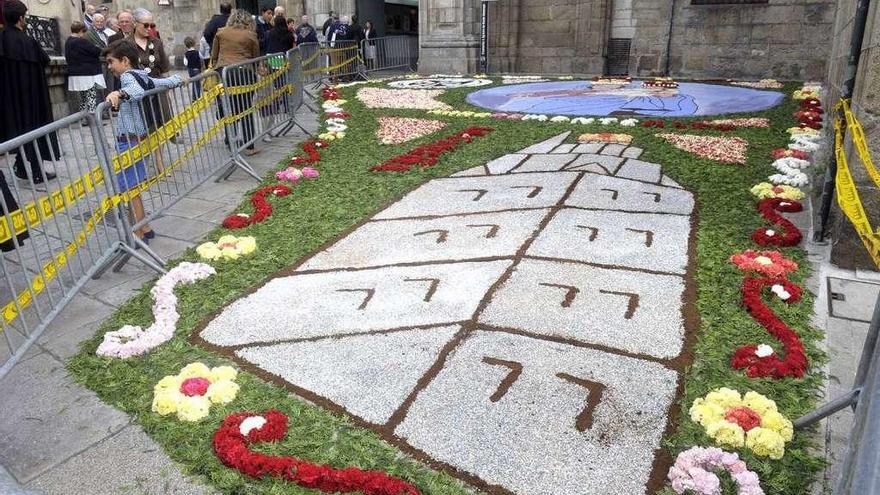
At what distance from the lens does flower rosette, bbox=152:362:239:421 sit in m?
2.73

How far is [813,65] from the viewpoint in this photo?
46.4ft

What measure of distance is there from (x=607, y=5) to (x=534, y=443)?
50.8ft

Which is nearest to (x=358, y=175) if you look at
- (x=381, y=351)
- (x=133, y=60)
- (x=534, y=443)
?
(x=133, y=60)

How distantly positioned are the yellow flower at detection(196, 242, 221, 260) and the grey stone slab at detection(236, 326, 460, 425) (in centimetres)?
149

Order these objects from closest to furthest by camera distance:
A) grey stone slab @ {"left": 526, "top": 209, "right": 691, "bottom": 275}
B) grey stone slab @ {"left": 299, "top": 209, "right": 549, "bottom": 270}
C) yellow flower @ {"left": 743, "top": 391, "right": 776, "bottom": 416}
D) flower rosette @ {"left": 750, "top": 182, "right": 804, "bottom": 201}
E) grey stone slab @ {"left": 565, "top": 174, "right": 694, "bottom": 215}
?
yellow flower @ {"left": 743, "top": 391, "right": 776, "bottom": 416} < grey stone slab @ {"left": 526, "top": 209, "right": 691, "bottom": 275} < grey stone slab @ {"left": 299, "top": 209, "right": 549, "bottom": 270} < grey stone slab @ {"left": 565, "top": 174, "right": 694, "bottom": 215} < flower rosette @ {"left": 750, "top": 182, "right": 804, "bottom": 201}

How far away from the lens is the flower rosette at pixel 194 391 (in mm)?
2725

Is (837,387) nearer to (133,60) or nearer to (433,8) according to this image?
(133,60)

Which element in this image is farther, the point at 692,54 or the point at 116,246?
the point at 692,54

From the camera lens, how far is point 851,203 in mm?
3213

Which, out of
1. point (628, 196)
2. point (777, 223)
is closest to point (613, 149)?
point (628, 196)

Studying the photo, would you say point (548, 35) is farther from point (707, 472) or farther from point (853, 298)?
point (707, 472)

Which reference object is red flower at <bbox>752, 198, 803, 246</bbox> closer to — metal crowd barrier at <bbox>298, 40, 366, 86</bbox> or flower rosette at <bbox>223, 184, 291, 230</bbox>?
flower rosette at <bbox>223, 184, 291, 230</bbox>

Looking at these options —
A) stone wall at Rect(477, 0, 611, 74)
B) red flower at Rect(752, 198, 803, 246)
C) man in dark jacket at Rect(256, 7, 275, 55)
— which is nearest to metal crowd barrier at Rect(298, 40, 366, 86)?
man in dark jacket at Rect(256, 7, 275, 55)

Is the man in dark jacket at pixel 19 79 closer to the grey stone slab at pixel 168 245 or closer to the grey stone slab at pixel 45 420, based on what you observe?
the grey stone slab at pixel 168 245
